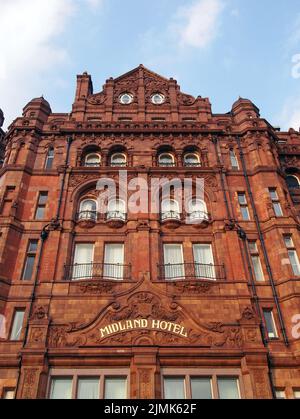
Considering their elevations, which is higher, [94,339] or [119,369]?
[94,339]

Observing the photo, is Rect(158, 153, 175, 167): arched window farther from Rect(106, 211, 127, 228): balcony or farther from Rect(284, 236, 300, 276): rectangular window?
Rect(284, 236, 300, 276): rectangular window

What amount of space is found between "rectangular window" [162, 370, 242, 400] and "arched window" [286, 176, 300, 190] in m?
17.8

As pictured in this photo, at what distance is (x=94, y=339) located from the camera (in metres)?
20.3

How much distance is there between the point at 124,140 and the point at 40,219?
9.52 metres

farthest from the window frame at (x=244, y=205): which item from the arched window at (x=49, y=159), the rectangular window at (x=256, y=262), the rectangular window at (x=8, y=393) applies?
the rectangular window at (x=8, y=393)

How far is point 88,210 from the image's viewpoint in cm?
2709

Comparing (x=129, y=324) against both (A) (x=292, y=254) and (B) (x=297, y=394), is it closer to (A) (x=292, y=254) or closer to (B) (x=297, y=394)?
(B) (x=297, y=394)

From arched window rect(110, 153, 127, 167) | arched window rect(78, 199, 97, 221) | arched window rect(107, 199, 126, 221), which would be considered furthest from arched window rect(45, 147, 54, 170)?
arched window rect(107, 199, 126, 221)

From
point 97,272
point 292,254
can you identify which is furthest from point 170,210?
point 292,254

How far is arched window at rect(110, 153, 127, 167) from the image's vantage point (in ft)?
99.6

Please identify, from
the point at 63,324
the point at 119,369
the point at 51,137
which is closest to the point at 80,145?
the point at 51,137

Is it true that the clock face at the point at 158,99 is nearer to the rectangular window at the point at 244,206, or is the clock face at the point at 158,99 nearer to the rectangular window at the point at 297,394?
the rectangular window at the point at 244,206
